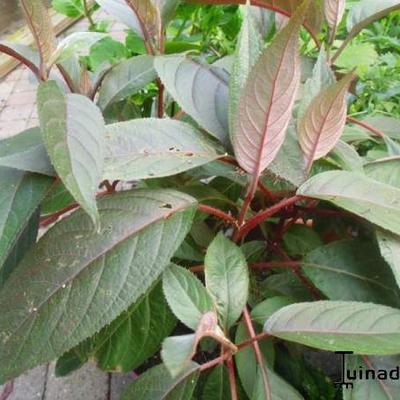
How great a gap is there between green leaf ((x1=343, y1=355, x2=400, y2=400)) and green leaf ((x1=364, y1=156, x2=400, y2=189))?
22 cm

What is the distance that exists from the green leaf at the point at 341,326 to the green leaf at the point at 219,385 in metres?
0.16

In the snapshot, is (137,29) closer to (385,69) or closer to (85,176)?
(85,176)

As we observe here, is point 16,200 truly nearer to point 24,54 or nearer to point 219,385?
point 24,54

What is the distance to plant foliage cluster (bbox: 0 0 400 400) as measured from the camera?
1.50 ft

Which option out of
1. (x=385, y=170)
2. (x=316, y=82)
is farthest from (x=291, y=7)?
(x=385, y=170)

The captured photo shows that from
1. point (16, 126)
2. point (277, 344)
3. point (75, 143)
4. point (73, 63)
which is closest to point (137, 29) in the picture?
point (73, 63)

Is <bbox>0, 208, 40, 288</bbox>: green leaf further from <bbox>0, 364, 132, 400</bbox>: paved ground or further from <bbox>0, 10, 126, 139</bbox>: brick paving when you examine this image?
<bbox>0, 10, 126, 139</bbox>: brick paving

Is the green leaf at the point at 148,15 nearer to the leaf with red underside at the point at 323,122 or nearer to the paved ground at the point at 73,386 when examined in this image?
the leaf with red underside at the point at 323,122

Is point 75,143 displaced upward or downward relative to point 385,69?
upward

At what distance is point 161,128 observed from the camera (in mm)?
525

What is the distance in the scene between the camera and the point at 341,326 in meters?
0.47

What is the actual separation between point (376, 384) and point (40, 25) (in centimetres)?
58

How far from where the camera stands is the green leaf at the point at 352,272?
0.59 m

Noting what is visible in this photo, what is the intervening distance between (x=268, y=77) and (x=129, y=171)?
166 mm
